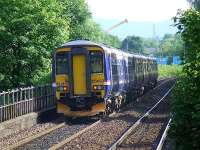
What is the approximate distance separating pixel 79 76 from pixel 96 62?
84 centimetres

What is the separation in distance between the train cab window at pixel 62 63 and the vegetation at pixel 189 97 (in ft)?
38.9

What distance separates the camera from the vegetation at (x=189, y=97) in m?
9.72

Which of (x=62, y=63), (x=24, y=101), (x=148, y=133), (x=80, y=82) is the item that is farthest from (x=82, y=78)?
(x=148, y=133)

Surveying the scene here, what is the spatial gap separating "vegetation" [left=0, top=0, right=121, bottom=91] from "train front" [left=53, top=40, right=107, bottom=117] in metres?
3.09

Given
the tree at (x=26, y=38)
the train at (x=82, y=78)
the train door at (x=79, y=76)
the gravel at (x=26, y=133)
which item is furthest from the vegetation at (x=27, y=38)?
the gravel at (x=26, y=133)

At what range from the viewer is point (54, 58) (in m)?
22.5

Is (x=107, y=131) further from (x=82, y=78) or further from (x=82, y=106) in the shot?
(x=82, y=78)

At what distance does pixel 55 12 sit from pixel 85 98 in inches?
229

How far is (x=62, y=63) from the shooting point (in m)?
22.4

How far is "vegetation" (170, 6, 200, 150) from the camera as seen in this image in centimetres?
972

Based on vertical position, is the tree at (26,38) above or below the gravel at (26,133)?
above

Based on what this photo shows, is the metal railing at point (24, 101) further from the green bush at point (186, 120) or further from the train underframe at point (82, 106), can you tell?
the green bush at point (186, 120)

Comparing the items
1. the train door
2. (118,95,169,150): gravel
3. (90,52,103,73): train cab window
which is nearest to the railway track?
(118,95,169,150): gravel

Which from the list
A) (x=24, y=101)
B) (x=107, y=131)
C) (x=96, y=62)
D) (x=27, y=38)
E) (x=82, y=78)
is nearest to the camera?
(x=107, y=131)
